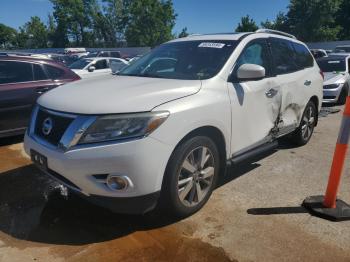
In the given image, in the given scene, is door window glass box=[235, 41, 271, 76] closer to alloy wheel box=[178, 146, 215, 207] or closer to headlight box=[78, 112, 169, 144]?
alloy wheel box=[178, 146, 215, 207]

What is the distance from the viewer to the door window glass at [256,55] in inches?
165

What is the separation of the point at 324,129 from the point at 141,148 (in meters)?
5.47

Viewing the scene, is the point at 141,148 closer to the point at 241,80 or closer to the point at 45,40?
the point at 241,80

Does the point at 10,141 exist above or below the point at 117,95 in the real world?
below

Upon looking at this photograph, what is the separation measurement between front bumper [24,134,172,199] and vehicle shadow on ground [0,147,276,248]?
0.48 meters

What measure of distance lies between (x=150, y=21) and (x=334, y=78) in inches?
2365

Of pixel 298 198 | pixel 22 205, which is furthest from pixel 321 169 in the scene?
pixel 22 205

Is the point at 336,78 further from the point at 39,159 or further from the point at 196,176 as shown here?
the point at 39,159

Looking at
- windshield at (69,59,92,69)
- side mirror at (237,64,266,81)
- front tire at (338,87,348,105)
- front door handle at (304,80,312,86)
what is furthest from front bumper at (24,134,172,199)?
windshield at (69,59,92,69)

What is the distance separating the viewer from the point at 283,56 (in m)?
5.09

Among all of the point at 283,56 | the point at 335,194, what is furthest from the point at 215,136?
the point at 283,56

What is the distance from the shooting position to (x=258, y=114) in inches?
168

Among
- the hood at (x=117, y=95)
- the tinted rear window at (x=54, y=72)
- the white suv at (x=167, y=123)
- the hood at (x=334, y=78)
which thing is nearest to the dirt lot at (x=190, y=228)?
the white suv at (x=167, y=123)

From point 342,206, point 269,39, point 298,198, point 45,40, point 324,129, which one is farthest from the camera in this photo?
point 45,40
